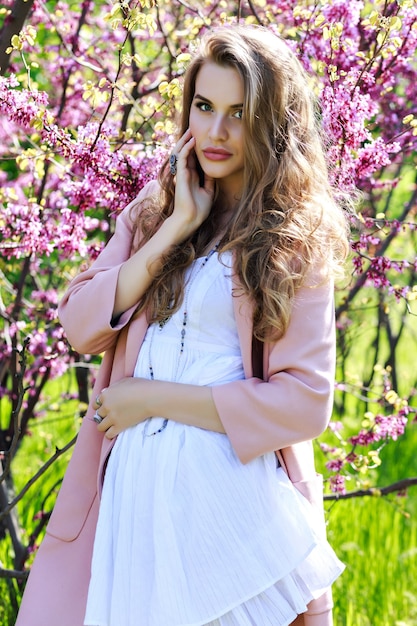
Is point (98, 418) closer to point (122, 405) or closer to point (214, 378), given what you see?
point (122, 405)

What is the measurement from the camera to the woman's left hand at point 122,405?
2012mm

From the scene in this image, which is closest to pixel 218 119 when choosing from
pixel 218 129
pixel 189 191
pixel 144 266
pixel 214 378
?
pixel 218 129

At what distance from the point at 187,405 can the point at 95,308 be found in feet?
1.01

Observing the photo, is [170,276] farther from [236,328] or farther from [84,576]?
[84,576]

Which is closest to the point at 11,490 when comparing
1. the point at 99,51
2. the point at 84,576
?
the point at 84,576

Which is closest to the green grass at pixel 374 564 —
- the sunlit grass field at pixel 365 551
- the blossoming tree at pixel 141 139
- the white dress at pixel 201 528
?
the sunlit grass field at pixel 365 551

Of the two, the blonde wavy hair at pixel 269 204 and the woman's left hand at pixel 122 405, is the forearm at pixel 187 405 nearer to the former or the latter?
the woman's left hand at pixel 122 405

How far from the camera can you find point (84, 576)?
6.94 feet

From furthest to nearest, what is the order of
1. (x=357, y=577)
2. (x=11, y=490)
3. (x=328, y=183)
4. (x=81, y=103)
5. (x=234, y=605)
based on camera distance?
(x=81, y=103) → (x=357, y=577) → (x=11, y=490) → (x=328, y=183) → (x=234, y=605)

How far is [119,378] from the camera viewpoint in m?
2.15

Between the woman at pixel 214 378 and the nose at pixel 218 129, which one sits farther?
the nose at pixel 218 129

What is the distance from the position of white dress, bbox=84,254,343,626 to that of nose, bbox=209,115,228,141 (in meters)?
0.31

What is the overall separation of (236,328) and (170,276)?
190 millimetres

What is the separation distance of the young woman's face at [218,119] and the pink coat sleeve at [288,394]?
13.9 inches
